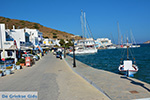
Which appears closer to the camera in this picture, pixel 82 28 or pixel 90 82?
pixel 90 82

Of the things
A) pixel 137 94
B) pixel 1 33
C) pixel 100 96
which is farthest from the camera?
pixel 1 33

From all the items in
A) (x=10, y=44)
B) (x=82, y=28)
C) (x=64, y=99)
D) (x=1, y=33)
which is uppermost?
(x=82, y=28)

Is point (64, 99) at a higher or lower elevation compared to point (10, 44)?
lower

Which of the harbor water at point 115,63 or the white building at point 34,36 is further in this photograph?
the white building at point 34,36

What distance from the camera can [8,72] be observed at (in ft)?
58.3

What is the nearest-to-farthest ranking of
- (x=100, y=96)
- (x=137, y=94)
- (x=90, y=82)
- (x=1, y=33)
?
(x=137, y=94), (x=100, y=96), (x=90, y=82), (x=1, y=33)

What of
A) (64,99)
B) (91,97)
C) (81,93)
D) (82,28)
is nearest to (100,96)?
(91,97)

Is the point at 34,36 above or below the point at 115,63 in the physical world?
above

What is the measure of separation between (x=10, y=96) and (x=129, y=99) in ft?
17.3

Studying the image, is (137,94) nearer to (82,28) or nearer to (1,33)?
(1,33)

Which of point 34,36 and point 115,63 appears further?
point 34,36

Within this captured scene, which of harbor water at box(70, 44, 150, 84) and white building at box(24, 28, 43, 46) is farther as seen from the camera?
white building at box(24, 28, 43, 46)

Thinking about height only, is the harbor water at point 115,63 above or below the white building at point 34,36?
below

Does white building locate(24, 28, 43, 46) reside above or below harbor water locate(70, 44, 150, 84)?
above
